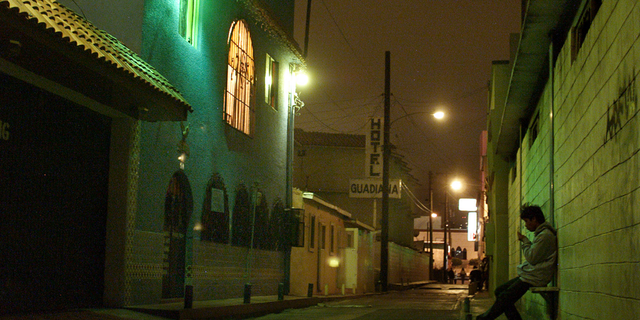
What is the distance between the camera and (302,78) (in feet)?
84.5

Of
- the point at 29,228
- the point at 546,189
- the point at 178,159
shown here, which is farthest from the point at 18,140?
the point at 546,189

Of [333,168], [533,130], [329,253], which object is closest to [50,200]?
[533,130]

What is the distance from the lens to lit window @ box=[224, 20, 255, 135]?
1878 centimetres

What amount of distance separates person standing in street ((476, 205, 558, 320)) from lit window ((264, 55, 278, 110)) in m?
13.9

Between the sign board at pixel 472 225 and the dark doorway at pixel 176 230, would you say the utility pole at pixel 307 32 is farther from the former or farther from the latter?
the sign board at pixel 472 225

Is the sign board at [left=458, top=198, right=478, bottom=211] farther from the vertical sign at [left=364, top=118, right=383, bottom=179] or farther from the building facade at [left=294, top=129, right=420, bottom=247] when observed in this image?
the vertical sign at [left=364, top=118, right=383, bottom=179]

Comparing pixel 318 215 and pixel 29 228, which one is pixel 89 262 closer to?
pixel 29 228

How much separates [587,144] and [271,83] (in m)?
16.5

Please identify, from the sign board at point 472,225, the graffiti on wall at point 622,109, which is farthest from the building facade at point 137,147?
the sign board at point 472,225

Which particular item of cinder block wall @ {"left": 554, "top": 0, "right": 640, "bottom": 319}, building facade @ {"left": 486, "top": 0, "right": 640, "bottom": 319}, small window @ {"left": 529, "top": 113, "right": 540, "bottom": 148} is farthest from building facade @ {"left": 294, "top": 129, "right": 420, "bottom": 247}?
cinder block wall @ {"left": 554, "top": 0, "right": 640, "bottom": 319}

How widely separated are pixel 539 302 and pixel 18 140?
329 inches

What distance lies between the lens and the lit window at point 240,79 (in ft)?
61.6

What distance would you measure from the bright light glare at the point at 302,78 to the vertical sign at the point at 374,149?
29.1 ft

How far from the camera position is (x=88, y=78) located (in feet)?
35.4
